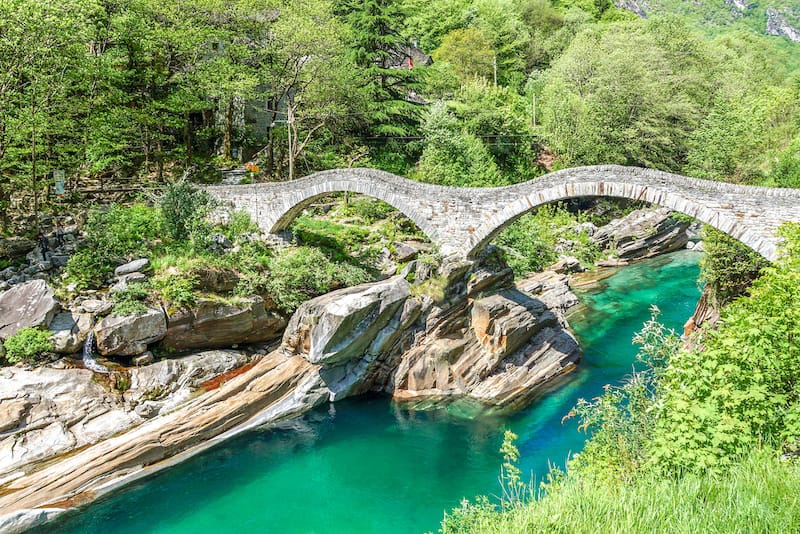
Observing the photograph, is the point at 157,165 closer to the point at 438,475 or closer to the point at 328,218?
the point at 328,218

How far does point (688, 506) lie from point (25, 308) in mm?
16000

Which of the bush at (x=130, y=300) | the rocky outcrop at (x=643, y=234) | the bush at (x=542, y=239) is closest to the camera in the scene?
the bush at (x=130, y=300)

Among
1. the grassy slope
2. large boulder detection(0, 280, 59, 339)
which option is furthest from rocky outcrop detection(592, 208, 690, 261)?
the grassy slope

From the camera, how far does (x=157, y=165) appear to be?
24.8 metres

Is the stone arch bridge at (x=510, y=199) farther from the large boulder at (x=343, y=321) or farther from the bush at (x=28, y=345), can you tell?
the bush at (x=28, y=345)

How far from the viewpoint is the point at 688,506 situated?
16.6 feet

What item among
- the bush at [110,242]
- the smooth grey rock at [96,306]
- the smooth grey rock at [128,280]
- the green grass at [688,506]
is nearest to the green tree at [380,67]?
the bush at [110,242]

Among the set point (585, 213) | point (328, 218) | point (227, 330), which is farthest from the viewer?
point (585, 213)

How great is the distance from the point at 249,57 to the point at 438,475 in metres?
21.5

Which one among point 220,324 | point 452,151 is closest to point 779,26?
point 452,151

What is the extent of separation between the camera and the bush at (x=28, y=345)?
512 inches

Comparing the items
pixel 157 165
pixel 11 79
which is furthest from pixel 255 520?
pixel 157 165

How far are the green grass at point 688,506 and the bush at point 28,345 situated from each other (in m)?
13.0

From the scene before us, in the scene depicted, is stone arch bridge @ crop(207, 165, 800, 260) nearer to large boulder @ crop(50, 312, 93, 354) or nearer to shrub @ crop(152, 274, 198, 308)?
shrub @ crop(152, 274, 198, 308)
